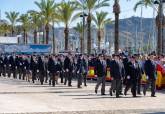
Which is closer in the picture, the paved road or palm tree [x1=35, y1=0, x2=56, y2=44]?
the paved road

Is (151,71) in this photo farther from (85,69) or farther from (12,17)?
(12,17)

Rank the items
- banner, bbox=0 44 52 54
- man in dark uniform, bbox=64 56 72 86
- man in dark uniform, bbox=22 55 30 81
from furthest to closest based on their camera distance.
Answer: banner, bbox=0 44 52 54 < man in dark uniform, bbox=22 55 30 81 < man in dark uniform, bbox=64 56 72 86

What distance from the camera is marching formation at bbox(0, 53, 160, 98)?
23.9 meters

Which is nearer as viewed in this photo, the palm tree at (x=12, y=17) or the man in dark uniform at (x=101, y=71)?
the man in dark uniform at (x=101, y=71)

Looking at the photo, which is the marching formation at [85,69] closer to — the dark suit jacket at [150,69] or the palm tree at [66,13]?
the dark suit jacket at [150,69]

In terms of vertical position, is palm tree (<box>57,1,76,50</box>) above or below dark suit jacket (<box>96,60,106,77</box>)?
above

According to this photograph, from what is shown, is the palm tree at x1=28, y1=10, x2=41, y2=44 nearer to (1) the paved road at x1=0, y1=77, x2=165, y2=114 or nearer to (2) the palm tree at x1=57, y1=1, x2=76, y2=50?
(2) the palm tree at x1=57, y1=1, x2=76, y2=50

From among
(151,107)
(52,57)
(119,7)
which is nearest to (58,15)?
(119,7)

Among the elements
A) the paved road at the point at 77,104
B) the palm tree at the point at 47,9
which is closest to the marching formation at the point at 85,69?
the paved road at the point at 77,104

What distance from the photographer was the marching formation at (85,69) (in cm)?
2392

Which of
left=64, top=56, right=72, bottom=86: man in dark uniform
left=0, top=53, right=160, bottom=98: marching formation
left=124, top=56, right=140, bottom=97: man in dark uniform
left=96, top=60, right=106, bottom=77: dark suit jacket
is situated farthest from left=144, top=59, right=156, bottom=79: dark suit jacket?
left=64, top=56, right=72, bottom=86: man in dark uniform

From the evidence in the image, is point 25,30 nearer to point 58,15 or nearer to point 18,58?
point 58,15

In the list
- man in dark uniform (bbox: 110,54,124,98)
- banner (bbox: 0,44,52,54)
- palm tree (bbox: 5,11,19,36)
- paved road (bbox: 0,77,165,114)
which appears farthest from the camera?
palm tree (bbox: 5,11,19,36)

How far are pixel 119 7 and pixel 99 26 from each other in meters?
29.3
